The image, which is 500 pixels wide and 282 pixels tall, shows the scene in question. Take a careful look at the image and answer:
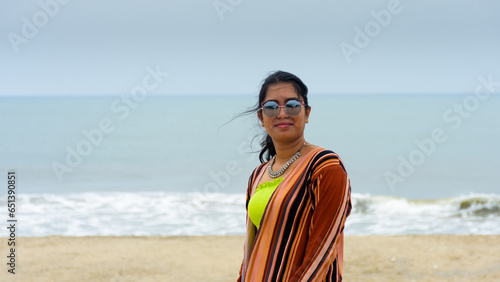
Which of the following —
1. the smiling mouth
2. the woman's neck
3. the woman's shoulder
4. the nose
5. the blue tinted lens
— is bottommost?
the woman's shoulder

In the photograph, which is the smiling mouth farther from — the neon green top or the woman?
the neon green top

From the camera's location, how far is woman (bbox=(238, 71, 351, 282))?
190 cm

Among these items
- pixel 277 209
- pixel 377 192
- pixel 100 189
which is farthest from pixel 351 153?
pixel 277 209

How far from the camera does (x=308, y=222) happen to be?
6.46 ft

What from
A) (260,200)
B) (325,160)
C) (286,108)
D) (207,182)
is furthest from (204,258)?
(207,182)

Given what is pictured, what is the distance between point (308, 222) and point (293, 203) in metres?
0.09

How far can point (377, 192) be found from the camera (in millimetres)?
12727

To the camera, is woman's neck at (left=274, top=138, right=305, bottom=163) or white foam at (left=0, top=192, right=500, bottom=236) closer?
woman's neck at (left=274, top=138, right=305, bottom=163)

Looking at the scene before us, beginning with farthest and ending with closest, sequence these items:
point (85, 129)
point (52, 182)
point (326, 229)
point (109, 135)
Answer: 1. point (85, 129)
2. point (109, 135)
3. point (52, 182)
4. point (326, 229)

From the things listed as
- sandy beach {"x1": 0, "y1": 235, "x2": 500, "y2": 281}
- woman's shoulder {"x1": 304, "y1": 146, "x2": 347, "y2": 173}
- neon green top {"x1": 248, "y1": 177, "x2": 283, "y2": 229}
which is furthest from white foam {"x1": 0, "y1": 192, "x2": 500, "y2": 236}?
woman's shoulder {"x1": 304, "y1": 146, "x2": 347, "y2": 173}

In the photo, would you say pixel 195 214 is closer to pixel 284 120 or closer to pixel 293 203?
pixel 284 120

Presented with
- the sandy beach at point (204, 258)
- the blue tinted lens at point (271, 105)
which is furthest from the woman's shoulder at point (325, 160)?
the sandy beach at point (204, 258)

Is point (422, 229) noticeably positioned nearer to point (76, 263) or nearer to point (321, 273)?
point (76, 263)

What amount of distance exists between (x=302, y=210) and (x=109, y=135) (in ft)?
91.6
